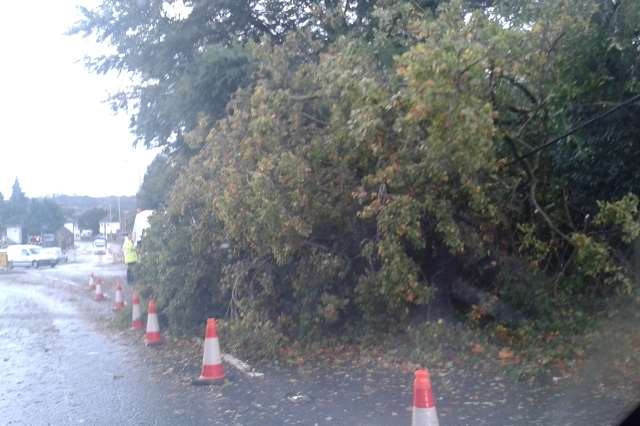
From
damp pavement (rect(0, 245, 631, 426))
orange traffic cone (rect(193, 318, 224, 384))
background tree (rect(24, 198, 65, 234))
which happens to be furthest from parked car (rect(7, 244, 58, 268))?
orange traffic cone (rect(193, 318, 224, 384))

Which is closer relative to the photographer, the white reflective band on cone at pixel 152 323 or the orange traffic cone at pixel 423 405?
the orange traffic cone at pixel 423 405

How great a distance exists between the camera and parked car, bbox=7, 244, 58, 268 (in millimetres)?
47094

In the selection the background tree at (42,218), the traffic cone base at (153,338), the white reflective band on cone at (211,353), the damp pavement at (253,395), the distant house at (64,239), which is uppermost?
the background tree at (42,218)

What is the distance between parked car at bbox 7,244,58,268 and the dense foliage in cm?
3725

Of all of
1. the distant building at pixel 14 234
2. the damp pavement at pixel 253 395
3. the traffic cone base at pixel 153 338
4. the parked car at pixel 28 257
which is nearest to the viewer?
the damp pavement at pixel 253 395

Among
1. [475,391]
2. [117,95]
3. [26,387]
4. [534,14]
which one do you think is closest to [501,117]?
[534,14]

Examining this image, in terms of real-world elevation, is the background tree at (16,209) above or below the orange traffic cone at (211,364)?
above

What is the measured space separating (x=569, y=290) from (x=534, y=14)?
377 centimetres

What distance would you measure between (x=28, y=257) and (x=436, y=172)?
137 feet

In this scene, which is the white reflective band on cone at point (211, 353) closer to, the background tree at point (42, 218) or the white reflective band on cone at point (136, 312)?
the white reflective band on cone at point (136, 312)

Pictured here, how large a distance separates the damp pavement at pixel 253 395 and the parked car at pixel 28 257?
36.6 meters

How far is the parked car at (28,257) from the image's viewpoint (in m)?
47.1

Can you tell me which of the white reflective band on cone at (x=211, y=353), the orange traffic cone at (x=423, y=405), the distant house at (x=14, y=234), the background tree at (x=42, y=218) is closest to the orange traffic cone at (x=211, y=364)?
the white reflective band on cone at (x=211, y=353)

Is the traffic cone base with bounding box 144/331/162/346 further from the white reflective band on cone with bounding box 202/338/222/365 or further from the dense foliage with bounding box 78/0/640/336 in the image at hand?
the white reflective band on cone with bounding box 202/338/222/365
